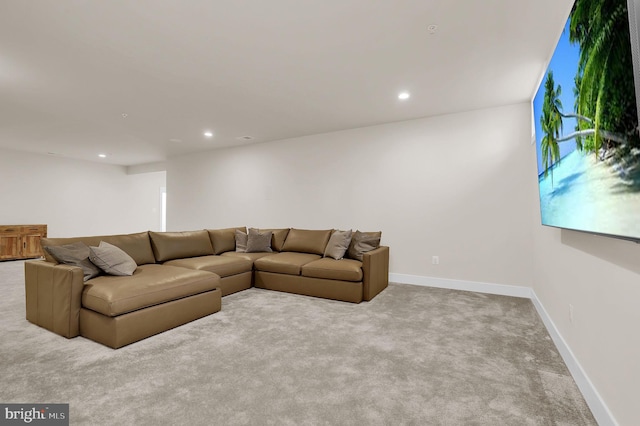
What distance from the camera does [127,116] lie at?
15.8ft

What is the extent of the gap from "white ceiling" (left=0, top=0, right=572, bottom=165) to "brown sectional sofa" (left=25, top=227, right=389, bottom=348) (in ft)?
6.08

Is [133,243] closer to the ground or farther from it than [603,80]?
closer to the ground

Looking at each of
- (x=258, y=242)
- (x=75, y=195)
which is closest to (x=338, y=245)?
(x=258, y=242)

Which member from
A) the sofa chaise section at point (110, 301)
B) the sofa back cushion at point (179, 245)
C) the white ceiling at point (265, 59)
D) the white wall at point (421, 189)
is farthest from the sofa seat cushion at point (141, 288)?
the white wall at point (421, 189)

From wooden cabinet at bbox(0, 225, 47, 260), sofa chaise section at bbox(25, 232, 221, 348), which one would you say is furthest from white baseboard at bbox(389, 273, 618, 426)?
wooden cabinet at bbox(0, 225, 47, 260)

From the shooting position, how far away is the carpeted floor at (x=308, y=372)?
170 centimetres

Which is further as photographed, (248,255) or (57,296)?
(248,255)

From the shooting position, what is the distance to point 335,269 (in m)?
3.91

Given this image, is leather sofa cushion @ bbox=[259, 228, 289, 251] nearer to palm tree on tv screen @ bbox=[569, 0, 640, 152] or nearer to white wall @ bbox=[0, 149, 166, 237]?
palm tree on tv screen @ bbox=[569, 0, 640, 152]

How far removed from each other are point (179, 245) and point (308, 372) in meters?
2.95

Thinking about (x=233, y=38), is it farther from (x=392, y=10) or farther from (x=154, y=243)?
(x=154, y=243)

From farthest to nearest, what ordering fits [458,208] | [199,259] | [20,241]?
1. [20,241]
2. [458,208]
3. [199,259]

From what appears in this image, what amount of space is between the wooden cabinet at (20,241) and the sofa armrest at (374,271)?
8192mm

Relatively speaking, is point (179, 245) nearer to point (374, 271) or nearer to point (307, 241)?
point (307, 241)
